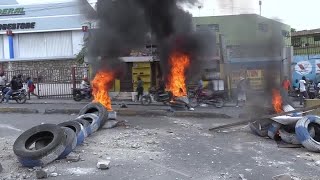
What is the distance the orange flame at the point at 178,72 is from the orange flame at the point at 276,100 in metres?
4.66

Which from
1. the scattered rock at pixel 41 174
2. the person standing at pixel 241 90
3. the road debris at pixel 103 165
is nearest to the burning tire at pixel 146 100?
the person standing at pixel 241 90

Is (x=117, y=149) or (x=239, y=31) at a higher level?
(x=239, y=31)

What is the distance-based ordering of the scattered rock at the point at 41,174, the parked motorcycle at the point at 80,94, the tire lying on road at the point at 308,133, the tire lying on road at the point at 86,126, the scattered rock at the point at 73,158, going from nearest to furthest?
the scattered rock at the point at 41,174 < the scattered rock at the point at 73,158 < the tire lying on road at the point at 308,133 < the tire lying on road at the point at 86,126 < the parked motorcycle at the point at 80,94

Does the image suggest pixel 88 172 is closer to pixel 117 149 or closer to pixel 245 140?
pixel 117 149

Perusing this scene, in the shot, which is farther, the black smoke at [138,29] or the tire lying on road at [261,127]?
the black smoke at [138,29]

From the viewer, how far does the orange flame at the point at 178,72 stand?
1443cm

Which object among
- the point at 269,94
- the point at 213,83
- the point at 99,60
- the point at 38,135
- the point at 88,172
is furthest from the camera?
the point at 213,83

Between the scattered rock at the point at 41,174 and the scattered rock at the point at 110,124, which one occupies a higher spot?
the scattered rock at the point at 110,124

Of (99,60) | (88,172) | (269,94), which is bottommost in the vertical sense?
(88,172)

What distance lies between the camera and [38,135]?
7.89m

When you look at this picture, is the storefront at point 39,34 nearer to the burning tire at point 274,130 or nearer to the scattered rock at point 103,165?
the burning tire at point 274,130

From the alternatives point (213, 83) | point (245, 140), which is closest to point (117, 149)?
point (245, 140)

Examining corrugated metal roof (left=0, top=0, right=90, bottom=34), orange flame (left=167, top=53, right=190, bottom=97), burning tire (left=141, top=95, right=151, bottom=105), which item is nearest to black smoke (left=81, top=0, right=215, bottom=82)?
orange flame (left=167, top=53, right=190, bottom=97)

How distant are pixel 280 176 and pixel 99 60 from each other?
27.9 feet
